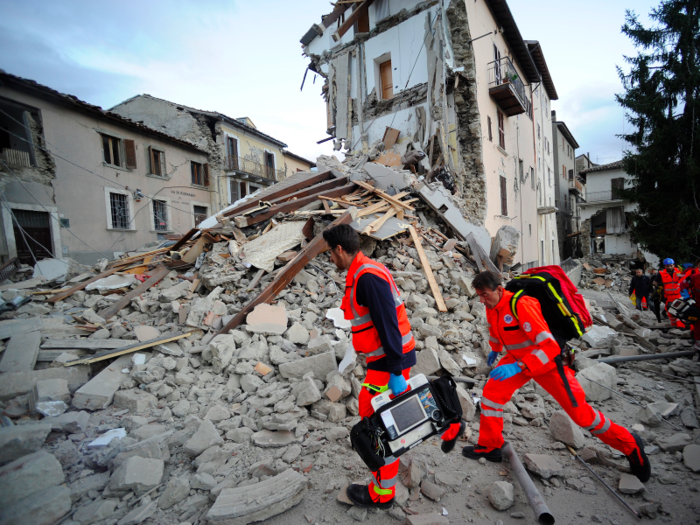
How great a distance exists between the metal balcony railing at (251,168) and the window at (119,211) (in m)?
7.21

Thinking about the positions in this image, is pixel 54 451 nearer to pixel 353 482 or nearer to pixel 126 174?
pixel 353 482

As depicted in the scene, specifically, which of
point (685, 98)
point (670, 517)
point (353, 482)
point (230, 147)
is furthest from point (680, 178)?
point (230, 147)

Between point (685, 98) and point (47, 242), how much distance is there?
28280mm

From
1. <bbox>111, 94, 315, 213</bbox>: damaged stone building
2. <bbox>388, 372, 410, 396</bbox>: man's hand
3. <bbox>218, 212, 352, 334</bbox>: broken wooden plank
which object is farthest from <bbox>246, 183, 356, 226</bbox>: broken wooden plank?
<bbox>111, 94, 315, 213</bbox>: damaged stone building

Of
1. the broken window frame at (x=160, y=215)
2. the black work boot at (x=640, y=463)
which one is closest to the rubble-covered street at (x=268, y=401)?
the black work boot at (x=640, y=463)

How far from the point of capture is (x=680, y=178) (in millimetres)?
15156

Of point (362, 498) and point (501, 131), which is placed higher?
point (501, 131)

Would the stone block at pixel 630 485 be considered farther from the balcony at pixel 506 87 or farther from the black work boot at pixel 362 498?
the balcony at pixel 506 87

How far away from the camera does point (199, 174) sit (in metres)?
20.9

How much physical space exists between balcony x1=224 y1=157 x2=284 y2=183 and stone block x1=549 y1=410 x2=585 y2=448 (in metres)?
22.7

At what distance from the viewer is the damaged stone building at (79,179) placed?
1183cm

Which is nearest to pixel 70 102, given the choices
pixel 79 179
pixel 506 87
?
pixel 79 179

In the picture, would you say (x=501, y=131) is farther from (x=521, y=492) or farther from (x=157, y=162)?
(x=157, y=162)

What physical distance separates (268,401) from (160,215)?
59.3 ft
